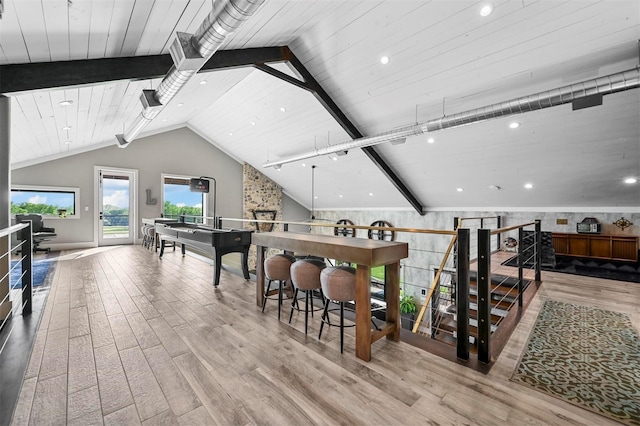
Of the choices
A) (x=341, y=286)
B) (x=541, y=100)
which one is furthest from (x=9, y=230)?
(x=541, y=100)

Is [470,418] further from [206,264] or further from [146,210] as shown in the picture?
[146,210]

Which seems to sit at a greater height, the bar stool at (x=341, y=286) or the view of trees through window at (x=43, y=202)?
the view of trees through window at (x=43, y=202)

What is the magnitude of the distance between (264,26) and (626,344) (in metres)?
5.50

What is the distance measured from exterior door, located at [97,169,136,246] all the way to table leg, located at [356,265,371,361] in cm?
959

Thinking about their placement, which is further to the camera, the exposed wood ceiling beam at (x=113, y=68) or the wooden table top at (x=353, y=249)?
the exposed wood ceiling beam at (x=113, y=68)

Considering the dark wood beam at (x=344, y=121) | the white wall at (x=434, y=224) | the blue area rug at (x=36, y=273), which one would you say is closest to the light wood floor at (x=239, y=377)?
the blue area rug at (x=36, y=273)

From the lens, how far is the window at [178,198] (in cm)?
1003

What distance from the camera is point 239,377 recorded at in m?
1.96

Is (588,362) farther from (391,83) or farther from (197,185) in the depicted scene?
(197,185)

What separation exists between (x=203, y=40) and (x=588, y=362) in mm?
4482

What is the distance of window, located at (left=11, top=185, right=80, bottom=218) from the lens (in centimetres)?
773

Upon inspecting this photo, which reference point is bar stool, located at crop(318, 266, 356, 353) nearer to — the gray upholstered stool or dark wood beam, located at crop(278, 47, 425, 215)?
dark wood beam, located at crop(278, 47, 425, 215)

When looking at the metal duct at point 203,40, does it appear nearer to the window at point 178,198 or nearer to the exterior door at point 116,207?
the exterior door at point 116,207

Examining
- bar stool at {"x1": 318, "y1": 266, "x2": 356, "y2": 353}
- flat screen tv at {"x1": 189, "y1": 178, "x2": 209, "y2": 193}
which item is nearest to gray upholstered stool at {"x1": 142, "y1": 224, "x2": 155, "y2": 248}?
flat screen tv at {"x1": 189, "y1": 178, "x2": 209, "y2": 193}
